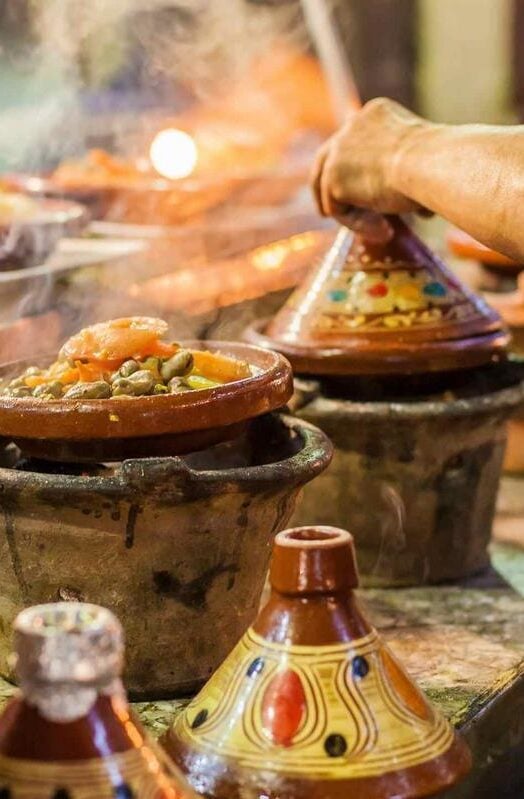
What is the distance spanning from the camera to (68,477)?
7.59 ft

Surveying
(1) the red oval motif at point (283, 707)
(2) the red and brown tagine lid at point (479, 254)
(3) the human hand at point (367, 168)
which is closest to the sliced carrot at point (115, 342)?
(1) the red oval motif at point (283, 707)

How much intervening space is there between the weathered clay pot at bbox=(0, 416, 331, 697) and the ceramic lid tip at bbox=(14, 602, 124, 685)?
0.81 m

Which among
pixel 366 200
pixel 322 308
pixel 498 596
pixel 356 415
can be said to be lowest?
pixel 498 596

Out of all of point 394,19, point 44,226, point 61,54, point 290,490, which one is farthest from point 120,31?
point 290,490

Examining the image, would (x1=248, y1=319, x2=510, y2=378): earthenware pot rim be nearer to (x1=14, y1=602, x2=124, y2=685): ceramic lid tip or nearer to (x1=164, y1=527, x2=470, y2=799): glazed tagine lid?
(x1=164, y1=527, x2=470, y2=799): glazed tagine lid

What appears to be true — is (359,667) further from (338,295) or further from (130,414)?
(338,295)

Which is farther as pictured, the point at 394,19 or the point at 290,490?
the point at 394,19

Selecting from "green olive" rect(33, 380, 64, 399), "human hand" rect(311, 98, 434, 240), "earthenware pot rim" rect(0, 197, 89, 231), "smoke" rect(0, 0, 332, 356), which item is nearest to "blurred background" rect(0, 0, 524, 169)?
"smoke" rect(0, 0, 332, 356)

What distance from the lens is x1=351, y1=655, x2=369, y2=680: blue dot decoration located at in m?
1.91

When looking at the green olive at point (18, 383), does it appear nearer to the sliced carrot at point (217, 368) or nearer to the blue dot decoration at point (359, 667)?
the sliced carrot at point (217, 368)

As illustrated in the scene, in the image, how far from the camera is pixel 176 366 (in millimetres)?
2469

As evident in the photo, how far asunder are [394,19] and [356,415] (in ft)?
18.3

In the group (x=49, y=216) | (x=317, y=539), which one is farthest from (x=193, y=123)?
→ (x=317, y=539)

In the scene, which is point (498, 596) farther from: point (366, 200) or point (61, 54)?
point (61, 54)
